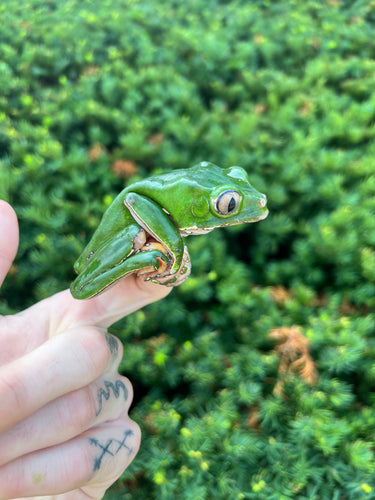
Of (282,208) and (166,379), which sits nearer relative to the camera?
(166,379)

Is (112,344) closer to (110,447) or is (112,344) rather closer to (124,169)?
(110,447)

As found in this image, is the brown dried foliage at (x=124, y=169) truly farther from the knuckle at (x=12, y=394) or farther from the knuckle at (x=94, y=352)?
the knuckle at (x=12, y=394)

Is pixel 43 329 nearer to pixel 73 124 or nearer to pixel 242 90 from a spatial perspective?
pixel 73 124

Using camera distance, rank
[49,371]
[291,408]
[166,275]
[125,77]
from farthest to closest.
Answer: [125,77] < [291,408] < [166,275] < [49,371]

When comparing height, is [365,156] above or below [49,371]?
below

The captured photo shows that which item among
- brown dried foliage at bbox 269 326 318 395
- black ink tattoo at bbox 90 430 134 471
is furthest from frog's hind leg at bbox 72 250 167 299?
brown dried foliage at bbox 269 326 318 395

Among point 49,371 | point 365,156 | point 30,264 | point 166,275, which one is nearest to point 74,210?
point 30,264
